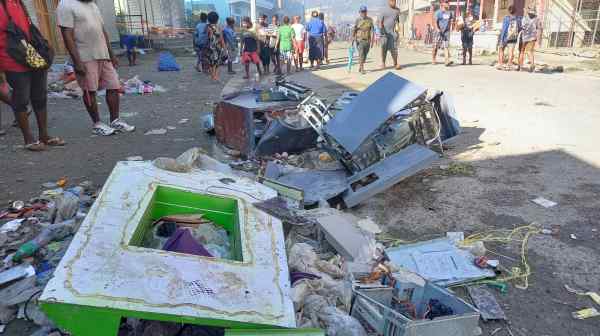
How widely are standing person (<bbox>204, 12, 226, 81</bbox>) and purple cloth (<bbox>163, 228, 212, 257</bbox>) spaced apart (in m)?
8.55

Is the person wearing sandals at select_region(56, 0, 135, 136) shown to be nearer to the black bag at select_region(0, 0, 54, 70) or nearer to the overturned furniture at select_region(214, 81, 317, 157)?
the black bag at select_region(0, 0, 54, 70)

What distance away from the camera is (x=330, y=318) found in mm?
1930

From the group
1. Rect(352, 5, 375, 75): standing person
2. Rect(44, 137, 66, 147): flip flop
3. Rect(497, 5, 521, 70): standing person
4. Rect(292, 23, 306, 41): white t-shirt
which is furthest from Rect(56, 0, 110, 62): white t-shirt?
Rect(497, 5, 521, 70): standing person

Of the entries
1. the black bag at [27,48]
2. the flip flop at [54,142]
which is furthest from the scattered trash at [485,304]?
the flip flop at [54,142]

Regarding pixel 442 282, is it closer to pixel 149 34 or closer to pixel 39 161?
pixel 39 161

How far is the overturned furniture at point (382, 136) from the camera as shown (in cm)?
341

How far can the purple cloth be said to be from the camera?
2.09 metres

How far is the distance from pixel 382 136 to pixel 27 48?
362cm

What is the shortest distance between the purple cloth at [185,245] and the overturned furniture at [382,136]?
1513 mm

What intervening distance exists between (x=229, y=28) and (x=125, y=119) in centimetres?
582

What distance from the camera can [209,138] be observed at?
5.34m

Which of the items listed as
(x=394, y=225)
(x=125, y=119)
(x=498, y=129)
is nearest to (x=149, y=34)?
(x=125, y=119)

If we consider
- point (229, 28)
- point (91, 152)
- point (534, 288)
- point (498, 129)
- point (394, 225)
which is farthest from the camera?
point (229, 28)

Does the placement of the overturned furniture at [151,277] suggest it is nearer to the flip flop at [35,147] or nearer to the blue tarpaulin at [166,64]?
the flip flop at [35,147]
